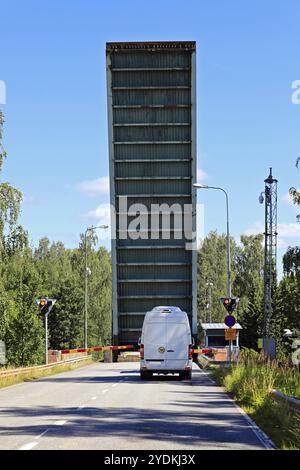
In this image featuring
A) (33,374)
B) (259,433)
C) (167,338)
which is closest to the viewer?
(259,433)

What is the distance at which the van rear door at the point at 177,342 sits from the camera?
28344 millimetres

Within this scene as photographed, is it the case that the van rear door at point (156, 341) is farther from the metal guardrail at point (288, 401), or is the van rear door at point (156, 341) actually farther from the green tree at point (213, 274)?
the green tree at point (213, 274)

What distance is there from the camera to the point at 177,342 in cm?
2836

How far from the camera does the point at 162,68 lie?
34000 mm

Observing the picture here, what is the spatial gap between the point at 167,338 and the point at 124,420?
13.7 meters

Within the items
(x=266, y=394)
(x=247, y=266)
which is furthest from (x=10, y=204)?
(x=247, y=266)

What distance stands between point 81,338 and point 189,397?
87.2 meters

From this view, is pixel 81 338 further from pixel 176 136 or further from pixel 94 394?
pixel 94 394

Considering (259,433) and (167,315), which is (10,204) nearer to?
(167,315)

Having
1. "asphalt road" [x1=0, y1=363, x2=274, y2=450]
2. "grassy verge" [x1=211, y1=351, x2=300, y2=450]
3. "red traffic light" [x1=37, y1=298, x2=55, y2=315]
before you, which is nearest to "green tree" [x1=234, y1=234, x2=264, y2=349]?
"red traffic light" [x1=37, y1=298, x2=55, y2=315]

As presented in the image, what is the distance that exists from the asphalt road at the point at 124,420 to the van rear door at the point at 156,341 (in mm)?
3751

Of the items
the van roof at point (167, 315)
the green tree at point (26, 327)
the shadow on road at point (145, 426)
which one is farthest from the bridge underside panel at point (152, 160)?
the green tree at point (26, 327)

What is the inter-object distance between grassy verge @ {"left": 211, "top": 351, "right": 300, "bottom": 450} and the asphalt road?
1.05 ft
